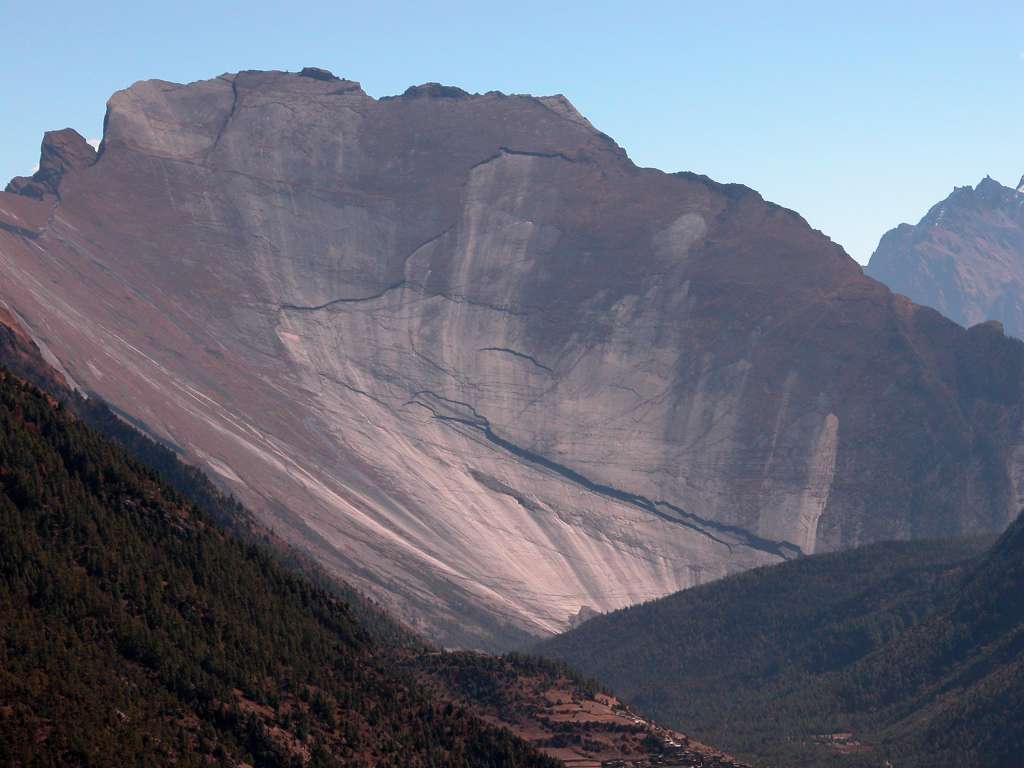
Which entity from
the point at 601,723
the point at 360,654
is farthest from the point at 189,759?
the point at 601,723

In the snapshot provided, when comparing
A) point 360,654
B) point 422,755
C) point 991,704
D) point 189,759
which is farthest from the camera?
point 991,704

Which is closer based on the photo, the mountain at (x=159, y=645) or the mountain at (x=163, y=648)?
the mountain at (x=159, y=645)

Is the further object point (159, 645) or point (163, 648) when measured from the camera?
point (163, 648)

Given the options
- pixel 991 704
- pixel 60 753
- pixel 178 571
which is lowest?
pixel 60 753

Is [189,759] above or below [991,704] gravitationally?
below

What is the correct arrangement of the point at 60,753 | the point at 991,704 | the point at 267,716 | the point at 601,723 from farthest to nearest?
the point at 991,704
the point at 601,723
the point at 267,716
the point at 60,753

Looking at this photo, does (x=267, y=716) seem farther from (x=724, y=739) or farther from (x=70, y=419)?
(x=724, y=739)

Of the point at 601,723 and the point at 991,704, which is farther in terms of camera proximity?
the point at 991,704

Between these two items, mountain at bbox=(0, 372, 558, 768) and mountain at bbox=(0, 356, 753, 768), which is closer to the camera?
mountain at bbox=(0, 372, 558, 768)
